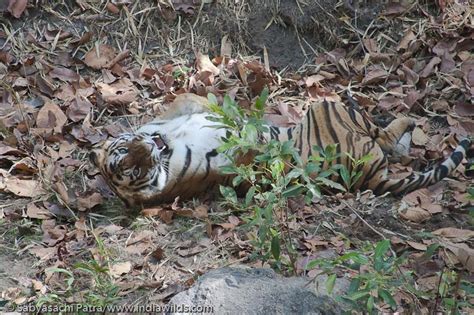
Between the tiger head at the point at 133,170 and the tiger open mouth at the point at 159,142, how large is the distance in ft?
0.61

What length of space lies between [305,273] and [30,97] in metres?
2.85

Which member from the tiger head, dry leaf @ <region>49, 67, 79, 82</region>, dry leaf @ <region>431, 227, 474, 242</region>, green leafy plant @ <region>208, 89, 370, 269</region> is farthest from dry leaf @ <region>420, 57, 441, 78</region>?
dry leaf @ <region>49, 67, 79, 82</region>

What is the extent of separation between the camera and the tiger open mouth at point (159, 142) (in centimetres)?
511

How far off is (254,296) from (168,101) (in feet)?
9.08

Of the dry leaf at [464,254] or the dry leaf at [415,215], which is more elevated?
the dry leaf at [464,254]

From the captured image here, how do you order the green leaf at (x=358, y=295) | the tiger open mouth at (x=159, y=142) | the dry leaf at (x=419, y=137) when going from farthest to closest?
1. the dry leaf at (x=419, y=137)
2. the tiger open mouth at (x=159, y=142)
3. the green leaf at (x=358, y=295)

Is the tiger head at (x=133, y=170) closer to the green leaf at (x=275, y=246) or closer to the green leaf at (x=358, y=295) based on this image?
the green leaf at (x=275, y=246)

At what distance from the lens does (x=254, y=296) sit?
11.2 feet

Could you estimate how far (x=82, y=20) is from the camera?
639 cm

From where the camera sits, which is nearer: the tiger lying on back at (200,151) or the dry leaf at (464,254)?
the dry leaf at (464,254)

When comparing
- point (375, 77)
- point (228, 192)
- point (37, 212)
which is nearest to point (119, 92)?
point (37, 212)

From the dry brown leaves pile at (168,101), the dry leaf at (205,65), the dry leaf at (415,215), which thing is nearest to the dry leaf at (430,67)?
the dry brown leaves pile at (168,101)

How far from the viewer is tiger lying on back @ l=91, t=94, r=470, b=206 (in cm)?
484

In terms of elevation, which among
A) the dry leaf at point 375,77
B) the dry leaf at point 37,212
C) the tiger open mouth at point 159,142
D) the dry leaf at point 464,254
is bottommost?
the dry leaf at point 37,212
